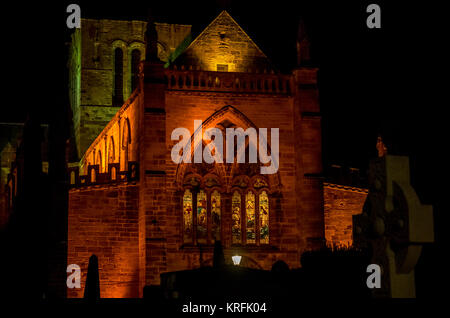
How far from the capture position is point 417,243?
12.8 m

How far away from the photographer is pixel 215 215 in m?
34.0

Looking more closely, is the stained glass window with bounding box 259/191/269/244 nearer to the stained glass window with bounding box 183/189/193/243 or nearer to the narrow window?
the stained glass window with bounding box 183/189/193/243

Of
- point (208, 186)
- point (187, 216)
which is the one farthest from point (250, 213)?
point (187, 216)

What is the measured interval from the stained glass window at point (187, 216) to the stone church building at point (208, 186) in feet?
0.13

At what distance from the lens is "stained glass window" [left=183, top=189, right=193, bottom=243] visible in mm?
33375

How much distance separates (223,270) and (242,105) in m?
14.3

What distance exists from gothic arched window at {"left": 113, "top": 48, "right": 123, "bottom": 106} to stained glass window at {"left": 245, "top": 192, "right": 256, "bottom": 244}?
18.5m

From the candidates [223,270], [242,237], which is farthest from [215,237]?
[223,270]

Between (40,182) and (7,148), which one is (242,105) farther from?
(7,148)

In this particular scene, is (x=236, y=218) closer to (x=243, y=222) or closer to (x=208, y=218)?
(x=243, y=222)

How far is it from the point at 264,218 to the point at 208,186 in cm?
264

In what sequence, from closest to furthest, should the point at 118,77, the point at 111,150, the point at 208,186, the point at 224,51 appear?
the point at 208,186 < the point at 224,51 < the point at 111,150 < the point at 118,77

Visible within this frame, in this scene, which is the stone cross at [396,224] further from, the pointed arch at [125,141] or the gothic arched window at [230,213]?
the pointed arch at [125,141]

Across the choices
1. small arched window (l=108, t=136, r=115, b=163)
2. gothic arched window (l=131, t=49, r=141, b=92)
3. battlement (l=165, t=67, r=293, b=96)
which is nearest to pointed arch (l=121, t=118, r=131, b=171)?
small arched window (l=108, t=136, r=115, b=163)
